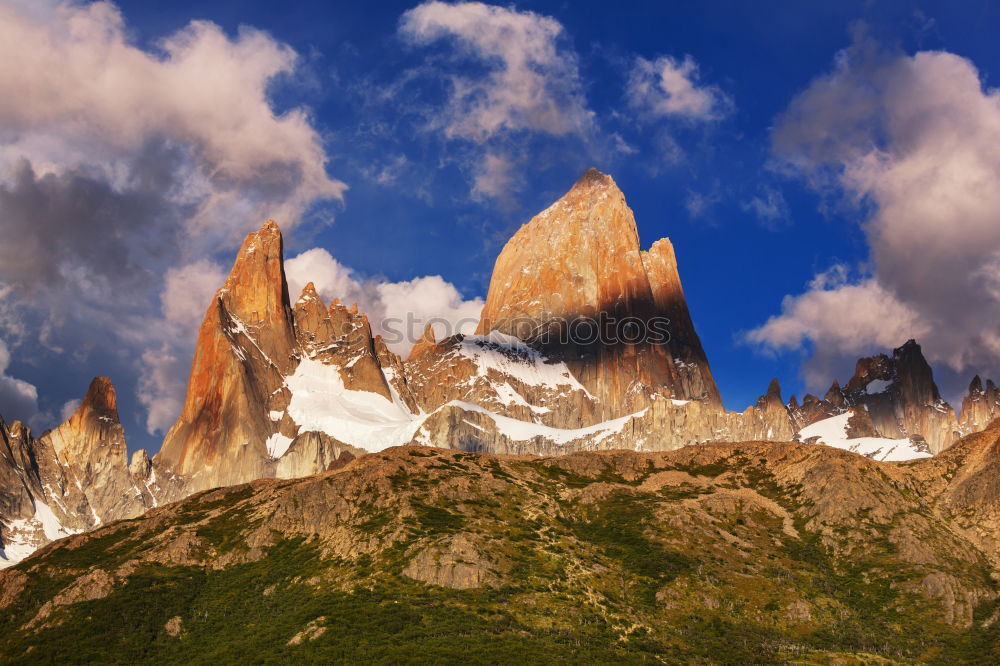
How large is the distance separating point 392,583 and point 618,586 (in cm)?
3670

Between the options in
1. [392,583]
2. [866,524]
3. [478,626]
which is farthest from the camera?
[866,524]

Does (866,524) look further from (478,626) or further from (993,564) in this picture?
(478,626)

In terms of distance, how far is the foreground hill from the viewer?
148375 mm

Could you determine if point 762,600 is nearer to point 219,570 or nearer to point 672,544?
point 672,544

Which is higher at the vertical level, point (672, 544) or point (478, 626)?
point (672, 544)

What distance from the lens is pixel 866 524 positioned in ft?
625

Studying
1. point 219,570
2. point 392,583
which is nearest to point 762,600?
point 392,583

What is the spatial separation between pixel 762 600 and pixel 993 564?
48640mm

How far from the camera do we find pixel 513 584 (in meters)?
162

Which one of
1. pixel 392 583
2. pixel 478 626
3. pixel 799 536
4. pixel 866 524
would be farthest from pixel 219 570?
pixel 866 524

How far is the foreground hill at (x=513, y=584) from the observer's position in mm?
148375

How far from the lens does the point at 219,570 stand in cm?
17650

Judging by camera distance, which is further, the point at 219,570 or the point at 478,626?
the point at 219,570

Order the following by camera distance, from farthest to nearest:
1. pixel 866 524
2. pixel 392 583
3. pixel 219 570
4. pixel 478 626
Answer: pixel 866 524 → pixel 219 570 → pixel 392 583 → pixel 478 626
